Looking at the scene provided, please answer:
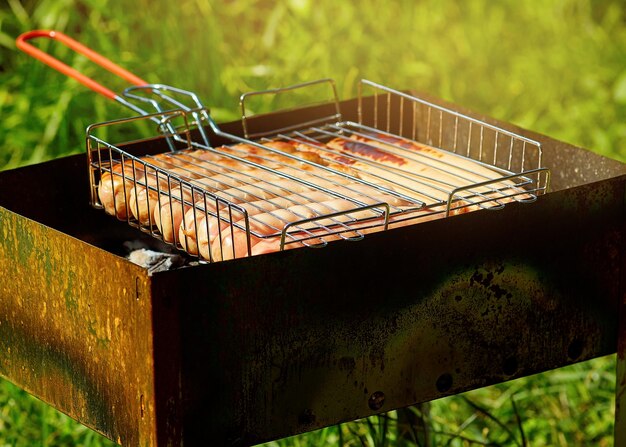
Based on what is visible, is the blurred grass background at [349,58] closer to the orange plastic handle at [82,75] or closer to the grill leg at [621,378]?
the grill leg at [621,378]

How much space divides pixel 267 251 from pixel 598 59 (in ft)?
12.2

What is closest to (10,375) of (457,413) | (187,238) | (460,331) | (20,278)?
(20,278)

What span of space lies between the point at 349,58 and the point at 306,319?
3165 millimetres

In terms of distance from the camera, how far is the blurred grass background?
4.47m

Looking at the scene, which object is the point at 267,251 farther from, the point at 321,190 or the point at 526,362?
the point at 526,362

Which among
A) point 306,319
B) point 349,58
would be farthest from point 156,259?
point 349,58

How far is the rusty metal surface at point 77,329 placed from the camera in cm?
198

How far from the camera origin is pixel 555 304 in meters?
2.38

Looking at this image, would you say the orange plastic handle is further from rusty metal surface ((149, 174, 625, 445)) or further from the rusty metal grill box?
rusty metal surface ((149, 174, 625, 445))

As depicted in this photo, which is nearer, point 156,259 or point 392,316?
point 392,316

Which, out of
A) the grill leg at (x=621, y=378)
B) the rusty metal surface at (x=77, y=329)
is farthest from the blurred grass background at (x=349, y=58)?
the rusty metal surface at (x=77, y=329)

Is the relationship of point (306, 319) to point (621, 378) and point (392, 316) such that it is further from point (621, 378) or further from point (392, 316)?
point (621, 378)

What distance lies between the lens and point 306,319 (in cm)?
208

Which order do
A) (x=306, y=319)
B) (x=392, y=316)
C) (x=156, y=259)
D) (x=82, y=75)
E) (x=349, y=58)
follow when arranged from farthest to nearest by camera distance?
1. (x=349, y=58)
2. (x=82, y=75)
3. (x=156, y=259)
4. (x=392, y=316)
5. (x=306, y=319)
